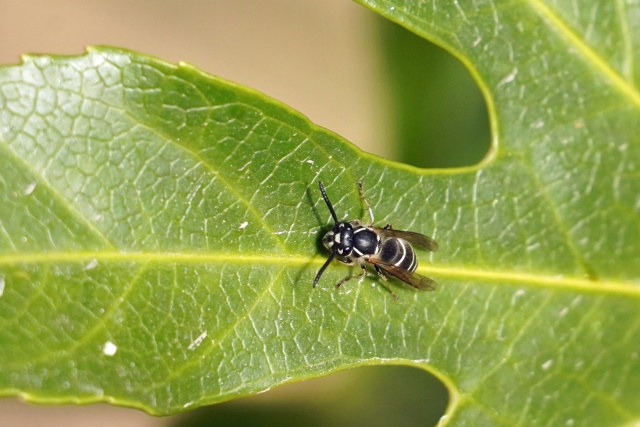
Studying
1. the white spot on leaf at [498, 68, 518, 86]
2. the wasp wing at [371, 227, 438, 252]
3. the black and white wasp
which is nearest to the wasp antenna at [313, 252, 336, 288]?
the black and white wasp

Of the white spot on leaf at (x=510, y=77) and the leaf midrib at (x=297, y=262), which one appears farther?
the white spot on leaf at (x=510, y=77)

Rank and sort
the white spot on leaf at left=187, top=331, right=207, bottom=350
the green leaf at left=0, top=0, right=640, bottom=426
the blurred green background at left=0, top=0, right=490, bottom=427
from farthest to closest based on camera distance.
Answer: the blurred green background at left=0, top=0, right=490, bottom=427 → the white spot on leaf at left=187, top=331, right=207, bottom=350 → the green leaf at left=0, top=0, right=640, bottom=426

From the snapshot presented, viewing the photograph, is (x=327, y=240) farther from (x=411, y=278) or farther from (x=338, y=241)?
(x=411, y=278)

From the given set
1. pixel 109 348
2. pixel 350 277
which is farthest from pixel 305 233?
pixel 109 348

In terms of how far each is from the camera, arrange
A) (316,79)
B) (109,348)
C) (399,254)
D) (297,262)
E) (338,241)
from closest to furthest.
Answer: (109,348)
(297,262)
(338,241)
(399,254)
(316,79)

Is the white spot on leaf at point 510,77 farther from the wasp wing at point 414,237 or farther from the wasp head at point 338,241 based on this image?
the wasp head at point 338,241

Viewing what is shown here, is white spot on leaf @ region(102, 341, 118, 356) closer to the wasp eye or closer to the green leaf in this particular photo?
the green leaf

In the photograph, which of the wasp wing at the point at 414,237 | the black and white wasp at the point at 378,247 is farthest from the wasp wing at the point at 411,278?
the wasp wing at the point at 414,237
